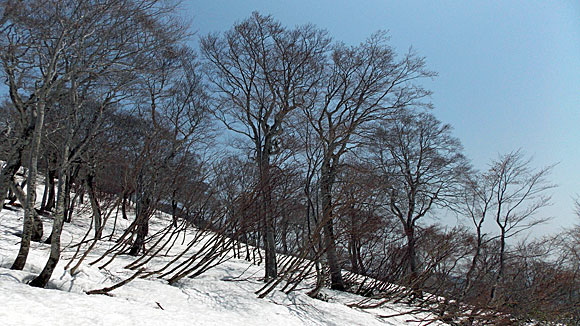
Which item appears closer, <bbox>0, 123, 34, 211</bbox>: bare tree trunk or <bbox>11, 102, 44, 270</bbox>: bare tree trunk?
<bbox>11, 102, 44, 270</bbox>: bare tree trunk

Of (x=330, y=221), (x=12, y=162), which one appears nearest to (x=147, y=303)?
(x=12, y=162)

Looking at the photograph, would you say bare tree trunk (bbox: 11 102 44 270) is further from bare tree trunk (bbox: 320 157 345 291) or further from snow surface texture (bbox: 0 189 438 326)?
bare tree trunk (bbox: 320 157 345 291)

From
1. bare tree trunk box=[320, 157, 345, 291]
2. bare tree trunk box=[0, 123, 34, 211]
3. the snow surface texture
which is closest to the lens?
the snow surface texture

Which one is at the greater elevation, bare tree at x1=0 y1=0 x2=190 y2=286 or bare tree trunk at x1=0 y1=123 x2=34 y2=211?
bare tree at x1=0 y1=0 x2=190 y2=286

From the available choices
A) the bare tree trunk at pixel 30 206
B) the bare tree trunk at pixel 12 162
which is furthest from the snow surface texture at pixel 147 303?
the bare tree trunk at pixel 12 162

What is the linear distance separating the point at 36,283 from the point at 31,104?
14.8ft

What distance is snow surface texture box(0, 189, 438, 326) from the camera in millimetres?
4184

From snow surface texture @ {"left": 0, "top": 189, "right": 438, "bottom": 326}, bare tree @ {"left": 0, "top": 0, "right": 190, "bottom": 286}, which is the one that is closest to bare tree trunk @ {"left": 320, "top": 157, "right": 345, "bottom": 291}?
snow surface texture @ {"left": 0, "top": 189, "right": 438, "bottom": 326}

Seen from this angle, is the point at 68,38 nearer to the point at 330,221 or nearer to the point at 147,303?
the point at 147,303

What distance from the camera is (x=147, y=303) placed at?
5.70m

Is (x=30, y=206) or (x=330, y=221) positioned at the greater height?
(x=330, y=221)

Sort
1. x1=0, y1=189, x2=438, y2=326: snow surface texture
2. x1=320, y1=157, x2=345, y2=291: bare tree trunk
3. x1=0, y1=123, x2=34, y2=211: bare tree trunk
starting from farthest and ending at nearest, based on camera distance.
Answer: x1=320, y1=157, x2=345, y2=291: bare tree trunk → x1=0, y1=123, x2=34, y2=211: bare tree trunk → x1=0, y1=189, x2=438, y2=326: snow surface texture

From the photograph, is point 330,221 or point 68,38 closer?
point 68,38

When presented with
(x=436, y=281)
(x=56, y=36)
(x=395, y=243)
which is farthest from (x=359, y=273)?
(x=56, y=36)
